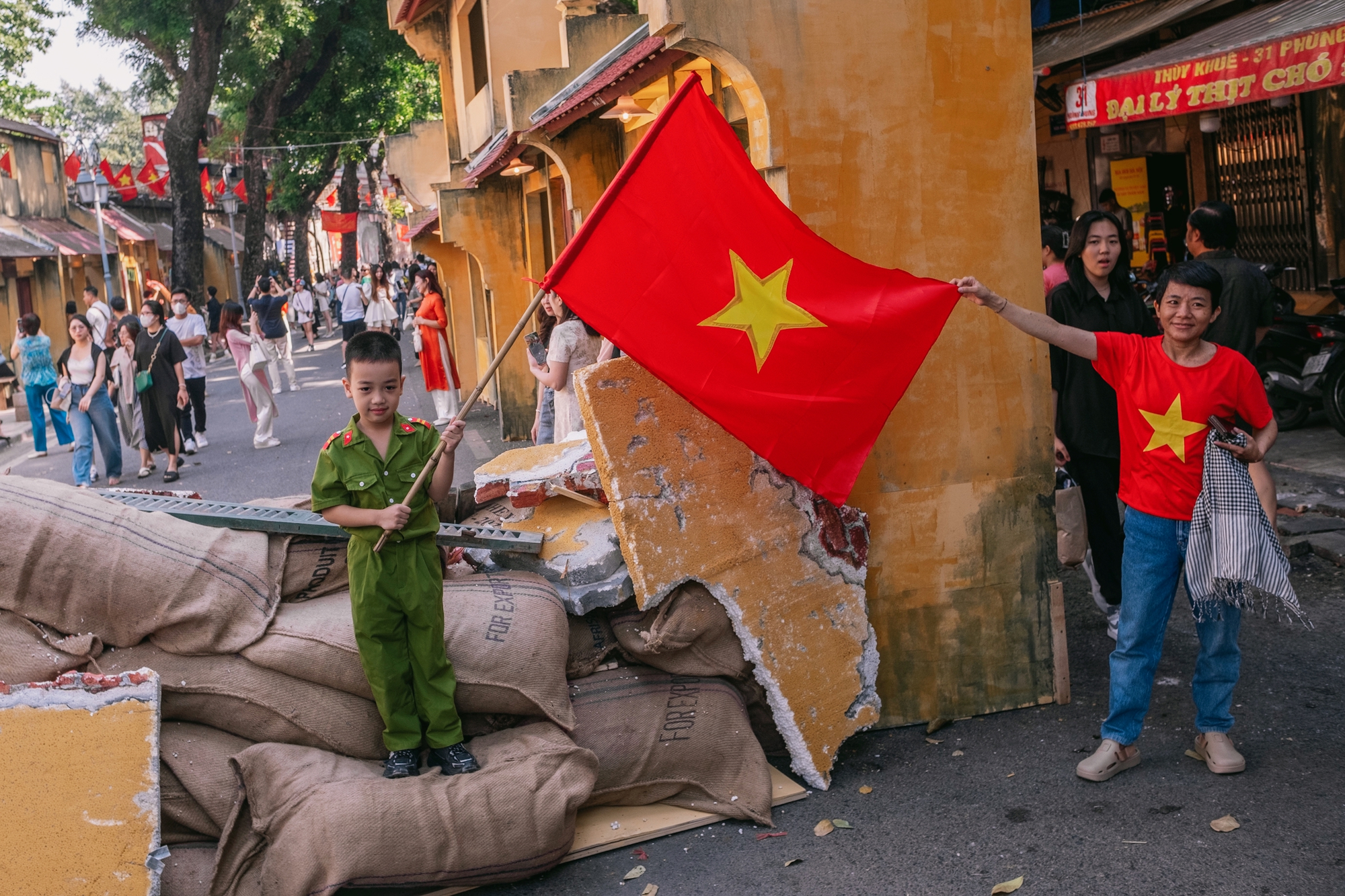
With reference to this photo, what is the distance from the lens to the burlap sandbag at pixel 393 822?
136 inches

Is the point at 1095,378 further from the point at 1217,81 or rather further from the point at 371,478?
the point at 1217,81

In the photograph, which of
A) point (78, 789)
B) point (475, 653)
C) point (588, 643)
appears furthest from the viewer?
point (588, 643)

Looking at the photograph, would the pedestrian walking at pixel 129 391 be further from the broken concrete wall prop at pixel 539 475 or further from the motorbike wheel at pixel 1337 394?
the motorbike wheel at pixel 1337 394

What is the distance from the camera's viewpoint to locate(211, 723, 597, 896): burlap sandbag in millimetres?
3443

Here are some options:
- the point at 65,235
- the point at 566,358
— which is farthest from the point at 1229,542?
the point at 65,235

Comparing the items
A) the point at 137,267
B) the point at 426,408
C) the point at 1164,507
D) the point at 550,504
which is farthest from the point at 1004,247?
the point at 137,267

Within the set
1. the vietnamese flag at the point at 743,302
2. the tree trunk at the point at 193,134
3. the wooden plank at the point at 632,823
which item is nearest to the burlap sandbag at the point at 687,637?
the wooden plank at the point at 632,823

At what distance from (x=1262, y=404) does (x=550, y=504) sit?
2.69 metres

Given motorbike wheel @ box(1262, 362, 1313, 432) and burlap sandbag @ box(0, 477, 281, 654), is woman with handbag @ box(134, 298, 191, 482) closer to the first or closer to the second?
burlap sandbag @ box(0, 477, 281, 654)

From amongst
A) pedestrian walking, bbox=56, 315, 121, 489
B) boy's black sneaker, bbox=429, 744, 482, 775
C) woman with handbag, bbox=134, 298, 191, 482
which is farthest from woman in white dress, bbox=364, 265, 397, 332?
boy's black sneaker, bbox=429, 744, 482, 775

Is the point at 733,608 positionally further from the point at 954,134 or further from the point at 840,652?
the point at 954,134

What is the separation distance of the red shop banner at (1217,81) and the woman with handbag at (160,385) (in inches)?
349

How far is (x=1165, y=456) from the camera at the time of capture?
156 inches

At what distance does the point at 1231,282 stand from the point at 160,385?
10047mm
